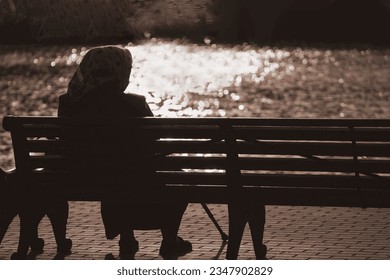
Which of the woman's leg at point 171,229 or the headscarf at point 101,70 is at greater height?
the headscarf at point 101,70

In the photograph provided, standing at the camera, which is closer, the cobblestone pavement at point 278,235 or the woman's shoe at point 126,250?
the woman's shoe at point 126,250

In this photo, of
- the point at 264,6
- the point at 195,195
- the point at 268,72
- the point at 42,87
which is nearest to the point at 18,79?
the point at 42,87

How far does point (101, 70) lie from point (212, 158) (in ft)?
2.56

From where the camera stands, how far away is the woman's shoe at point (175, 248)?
7.66 meters

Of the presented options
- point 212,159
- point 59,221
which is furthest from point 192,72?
point 212,159

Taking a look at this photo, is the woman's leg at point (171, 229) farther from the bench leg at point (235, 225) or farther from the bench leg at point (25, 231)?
the bench leg at point (25, 231)

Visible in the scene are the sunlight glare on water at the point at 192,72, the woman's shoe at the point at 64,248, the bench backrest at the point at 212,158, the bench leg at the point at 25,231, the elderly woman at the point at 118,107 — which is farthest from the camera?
the sunlight glare on water at the point at 192,72

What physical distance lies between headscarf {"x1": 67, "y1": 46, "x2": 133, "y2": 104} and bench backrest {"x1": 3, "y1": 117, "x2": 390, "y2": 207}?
0.77 feet

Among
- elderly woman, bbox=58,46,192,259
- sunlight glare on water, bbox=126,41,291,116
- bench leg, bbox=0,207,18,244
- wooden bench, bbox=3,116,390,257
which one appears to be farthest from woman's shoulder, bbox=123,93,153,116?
sunlight glare on water, bbox=126,41,291,116

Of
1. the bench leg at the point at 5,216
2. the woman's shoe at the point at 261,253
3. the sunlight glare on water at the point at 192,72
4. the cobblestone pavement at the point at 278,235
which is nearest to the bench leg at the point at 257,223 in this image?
the woman's shoe at the point at 261,253

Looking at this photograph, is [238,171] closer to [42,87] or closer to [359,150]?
[359,150]

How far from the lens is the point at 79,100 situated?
7.70m

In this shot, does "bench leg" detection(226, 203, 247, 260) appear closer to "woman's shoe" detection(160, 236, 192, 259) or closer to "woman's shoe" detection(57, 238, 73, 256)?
"woman's shoe" detection(160, 236, 192, 259)

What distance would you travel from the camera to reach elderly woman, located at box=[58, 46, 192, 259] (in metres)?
7.52
